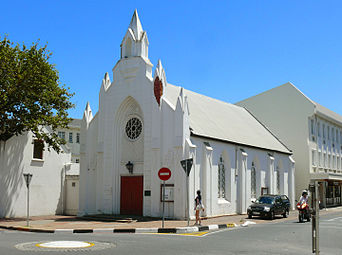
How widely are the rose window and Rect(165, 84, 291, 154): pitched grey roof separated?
229cm

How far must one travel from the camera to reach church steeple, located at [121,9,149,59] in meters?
24.1

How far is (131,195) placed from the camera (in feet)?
77.0

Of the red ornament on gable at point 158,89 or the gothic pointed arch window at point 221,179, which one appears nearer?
the red ornament on gable at point 158,89

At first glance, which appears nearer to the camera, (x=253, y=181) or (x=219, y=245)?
(x=219, y=245)

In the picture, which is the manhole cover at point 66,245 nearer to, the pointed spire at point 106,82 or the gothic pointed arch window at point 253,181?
the pointed spire at point 106,82

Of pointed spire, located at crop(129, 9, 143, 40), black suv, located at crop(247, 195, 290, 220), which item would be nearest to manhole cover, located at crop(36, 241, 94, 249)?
black suv, located at crop(247, 195, 290, 220)

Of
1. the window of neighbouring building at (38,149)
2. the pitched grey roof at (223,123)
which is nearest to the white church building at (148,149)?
the pitched grey roof at (223,123)

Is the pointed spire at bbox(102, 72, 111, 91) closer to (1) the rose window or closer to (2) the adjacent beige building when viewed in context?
(1) the rose window

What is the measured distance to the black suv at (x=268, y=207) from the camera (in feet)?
75.5

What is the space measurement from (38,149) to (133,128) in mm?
6769

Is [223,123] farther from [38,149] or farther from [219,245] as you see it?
[219,245]

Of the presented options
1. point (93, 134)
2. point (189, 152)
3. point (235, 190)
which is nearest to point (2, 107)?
point (93, 134)

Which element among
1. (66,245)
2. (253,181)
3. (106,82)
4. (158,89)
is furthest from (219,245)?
(253,181)

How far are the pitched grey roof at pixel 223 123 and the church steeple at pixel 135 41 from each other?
10.0ft
